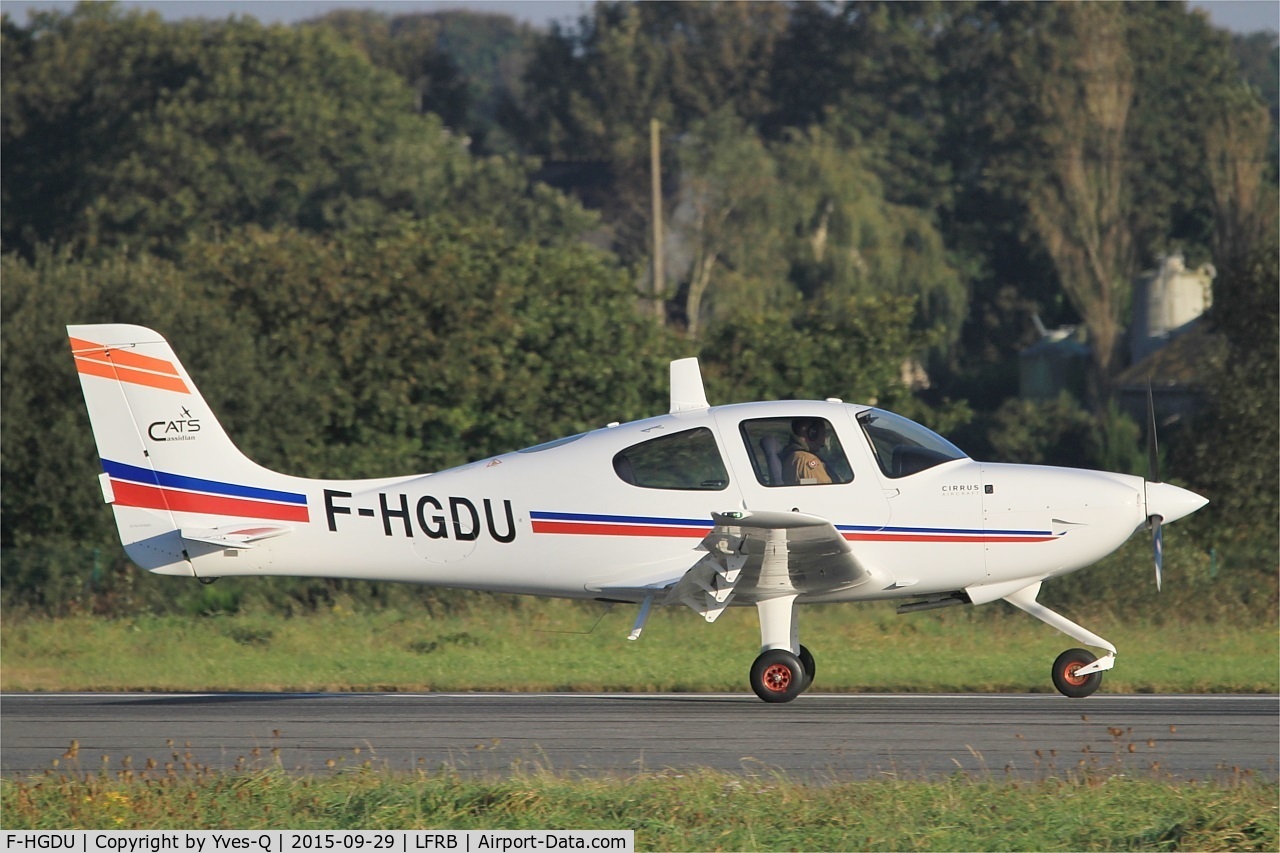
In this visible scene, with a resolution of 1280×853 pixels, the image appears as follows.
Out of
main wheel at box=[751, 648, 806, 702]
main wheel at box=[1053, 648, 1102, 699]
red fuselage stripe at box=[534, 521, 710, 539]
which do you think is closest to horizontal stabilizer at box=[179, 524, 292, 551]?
red fuselage stripe at box=[534, 521, 710, 539]

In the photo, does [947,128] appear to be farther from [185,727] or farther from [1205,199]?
[185,727]

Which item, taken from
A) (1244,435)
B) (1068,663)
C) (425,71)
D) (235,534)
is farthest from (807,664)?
(425,71)

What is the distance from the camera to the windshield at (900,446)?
38.4 feet

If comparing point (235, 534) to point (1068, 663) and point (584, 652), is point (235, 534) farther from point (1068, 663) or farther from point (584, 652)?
point (1068, 663)

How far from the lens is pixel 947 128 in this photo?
65.0 meters

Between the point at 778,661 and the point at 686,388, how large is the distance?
2194 mm

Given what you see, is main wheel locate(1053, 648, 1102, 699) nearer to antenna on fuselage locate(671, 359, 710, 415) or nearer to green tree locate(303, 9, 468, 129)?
antenna on fuselage locate(671, 359, 710, 415)

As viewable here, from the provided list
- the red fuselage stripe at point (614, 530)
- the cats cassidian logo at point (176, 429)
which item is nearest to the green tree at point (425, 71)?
the cats cassidian logo at point (176, 429)

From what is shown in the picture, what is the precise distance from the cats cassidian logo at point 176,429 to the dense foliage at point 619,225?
10032 mm

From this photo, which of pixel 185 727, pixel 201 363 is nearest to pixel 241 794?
pixel 185 727

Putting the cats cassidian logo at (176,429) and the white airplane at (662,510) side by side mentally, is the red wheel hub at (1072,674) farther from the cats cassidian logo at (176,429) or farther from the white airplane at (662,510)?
the cats cassidian logo at (176,429)

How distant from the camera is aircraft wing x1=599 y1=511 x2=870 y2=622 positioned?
1074 centimetres

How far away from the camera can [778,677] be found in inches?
464

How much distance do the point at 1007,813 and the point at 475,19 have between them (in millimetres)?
156344
